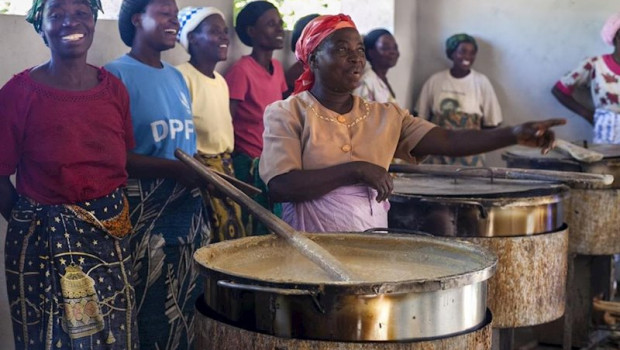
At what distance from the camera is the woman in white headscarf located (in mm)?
7011

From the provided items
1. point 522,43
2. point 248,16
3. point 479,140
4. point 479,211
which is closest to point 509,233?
point 479,211

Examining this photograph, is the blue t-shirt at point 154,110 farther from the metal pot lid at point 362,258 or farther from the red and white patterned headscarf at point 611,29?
the red and white patterned headscarf at point 611,29

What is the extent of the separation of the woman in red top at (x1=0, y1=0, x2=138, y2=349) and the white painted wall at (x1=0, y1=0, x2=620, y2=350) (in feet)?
15.0

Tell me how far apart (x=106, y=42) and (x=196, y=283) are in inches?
42.3

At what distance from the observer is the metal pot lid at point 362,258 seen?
8.18 ft

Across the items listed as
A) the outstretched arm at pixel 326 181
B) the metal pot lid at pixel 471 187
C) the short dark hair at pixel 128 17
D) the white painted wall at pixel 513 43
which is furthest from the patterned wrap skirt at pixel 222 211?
the white painted wall at pixel 513 43

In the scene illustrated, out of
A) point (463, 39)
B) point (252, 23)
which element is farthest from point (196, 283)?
point (463, 39)

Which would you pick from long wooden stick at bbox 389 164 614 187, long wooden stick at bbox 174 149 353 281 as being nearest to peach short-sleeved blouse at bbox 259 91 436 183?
long wooden stick at bbox 174 149 353 281

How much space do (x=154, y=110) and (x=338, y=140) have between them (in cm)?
91

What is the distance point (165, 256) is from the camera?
3.85 meters

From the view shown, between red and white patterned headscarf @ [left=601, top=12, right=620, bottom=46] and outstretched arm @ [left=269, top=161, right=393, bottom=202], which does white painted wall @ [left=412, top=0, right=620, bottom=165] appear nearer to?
red and white patterned headscarf @ [left=601, top=12, right=620, bottom=46]

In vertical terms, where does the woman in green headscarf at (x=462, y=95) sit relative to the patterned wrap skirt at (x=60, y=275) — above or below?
above

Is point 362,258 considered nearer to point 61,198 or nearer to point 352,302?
point 352,302

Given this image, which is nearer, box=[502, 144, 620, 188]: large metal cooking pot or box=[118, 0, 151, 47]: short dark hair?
box=[118, 0, 151, 47]: short dark hair
